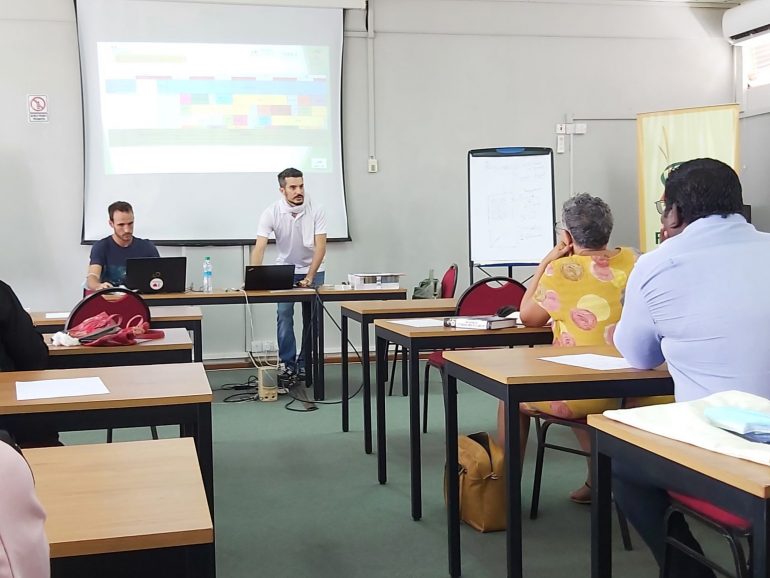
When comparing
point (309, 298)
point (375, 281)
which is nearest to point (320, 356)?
point (309, 298)

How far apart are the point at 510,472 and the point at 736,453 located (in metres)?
0.92

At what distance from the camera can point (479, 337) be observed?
2.88 m

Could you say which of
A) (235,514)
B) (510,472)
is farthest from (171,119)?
(510,472)

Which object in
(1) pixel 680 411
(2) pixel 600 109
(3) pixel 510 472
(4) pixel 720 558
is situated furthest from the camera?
(2) pixel 600 109

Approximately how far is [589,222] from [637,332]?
80 centimetres

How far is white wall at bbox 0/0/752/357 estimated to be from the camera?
595 cm

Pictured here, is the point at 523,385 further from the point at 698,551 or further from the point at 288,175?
the point at 288,175

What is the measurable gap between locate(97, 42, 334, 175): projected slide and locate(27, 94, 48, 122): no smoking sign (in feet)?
1.36

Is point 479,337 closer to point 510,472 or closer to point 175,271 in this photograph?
point 510,472

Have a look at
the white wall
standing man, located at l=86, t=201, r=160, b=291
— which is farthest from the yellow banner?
standing man, located at l=86, t=201, r=160, b=291

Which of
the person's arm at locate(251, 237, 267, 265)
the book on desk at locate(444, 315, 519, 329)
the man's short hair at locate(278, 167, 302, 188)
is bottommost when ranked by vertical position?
the book on desk at locate(444, 315, 519, 329)

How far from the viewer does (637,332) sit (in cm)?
189

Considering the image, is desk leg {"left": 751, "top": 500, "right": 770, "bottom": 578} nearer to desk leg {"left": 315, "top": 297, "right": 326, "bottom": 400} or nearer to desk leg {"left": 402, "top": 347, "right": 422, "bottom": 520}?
desk leg {"left": 402, "top": 347, "right": 422, "bottom": 520}

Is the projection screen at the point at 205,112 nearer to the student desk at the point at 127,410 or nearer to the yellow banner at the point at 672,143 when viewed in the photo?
the yellow banner at the point at 672,143
